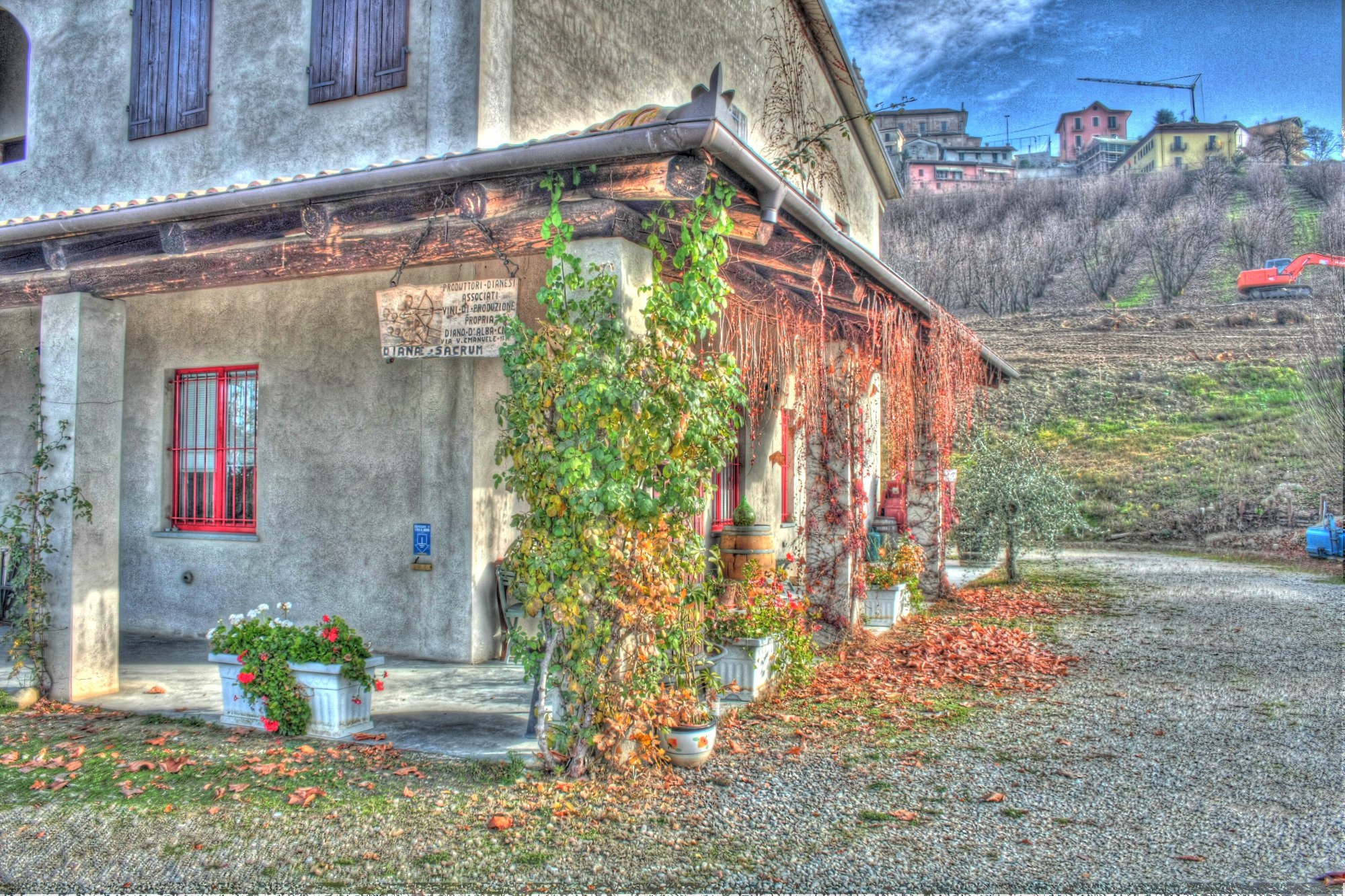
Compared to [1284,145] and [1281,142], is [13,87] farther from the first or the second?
[1281,142]

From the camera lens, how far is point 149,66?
27.2 ft

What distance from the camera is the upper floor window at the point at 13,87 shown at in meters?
9.62

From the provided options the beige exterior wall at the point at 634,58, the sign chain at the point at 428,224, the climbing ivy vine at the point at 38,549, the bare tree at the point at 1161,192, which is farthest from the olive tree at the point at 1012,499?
the bare tree at the point at 1161,192

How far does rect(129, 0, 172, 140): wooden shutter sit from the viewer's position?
323 inches

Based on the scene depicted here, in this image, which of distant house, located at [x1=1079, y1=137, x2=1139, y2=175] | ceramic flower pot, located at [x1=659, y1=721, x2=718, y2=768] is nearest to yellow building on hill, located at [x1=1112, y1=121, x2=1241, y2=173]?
distant house, located at [x1=1079, y1=137, x2=1139, y2=175]

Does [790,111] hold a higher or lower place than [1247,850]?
higher

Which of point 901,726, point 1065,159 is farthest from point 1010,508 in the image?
point 1065,159

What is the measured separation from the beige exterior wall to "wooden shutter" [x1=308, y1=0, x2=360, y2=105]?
1.45 metres

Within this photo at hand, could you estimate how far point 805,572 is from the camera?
7.81m

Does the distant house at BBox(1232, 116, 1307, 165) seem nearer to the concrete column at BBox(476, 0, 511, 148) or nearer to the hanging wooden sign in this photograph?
the concrete column at BBox(476, 0, 511, 148)

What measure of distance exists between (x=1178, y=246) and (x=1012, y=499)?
3227 cm

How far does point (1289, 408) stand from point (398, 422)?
84.4 feet

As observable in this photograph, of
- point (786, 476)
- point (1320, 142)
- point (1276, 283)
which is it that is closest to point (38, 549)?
point (786, 476)

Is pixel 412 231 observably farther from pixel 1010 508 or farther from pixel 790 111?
pixel 1010 508
